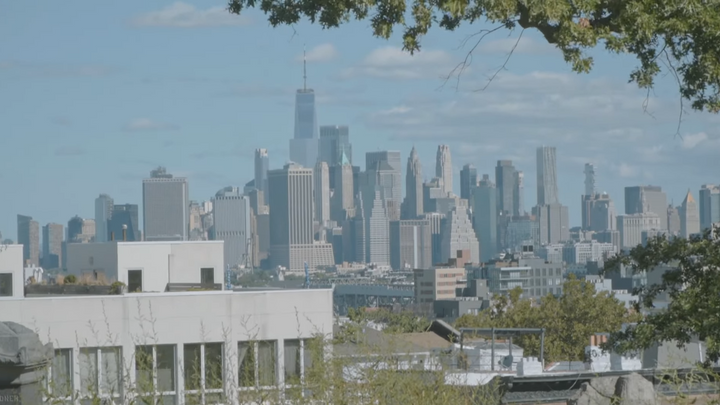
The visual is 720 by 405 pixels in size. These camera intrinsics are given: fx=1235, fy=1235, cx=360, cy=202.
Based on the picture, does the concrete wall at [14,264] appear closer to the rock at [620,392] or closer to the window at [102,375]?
the window at [102,375]

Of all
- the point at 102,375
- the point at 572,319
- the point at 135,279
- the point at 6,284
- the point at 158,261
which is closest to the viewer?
the point at 102,375

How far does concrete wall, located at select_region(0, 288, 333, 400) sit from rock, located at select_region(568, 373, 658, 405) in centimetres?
1556

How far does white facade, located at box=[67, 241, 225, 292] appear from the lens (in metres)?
37.8

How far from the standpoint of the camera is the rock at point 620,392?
615cm

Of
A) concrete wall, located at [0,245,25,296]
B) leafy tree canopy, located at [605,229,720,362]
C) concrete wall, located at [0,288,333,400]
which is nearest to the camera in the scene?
leafy tree canopy, located at [605,229,720,362]

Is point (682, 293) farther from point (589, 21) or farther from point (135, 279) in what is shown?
point (135, 279)

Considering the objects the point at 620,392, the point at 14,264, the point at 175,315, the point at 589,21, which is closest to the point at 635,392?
the point at 620,392

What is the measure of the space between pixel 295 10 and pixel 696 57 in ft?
10.3

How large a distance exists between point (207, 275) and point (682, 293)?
93.9ft

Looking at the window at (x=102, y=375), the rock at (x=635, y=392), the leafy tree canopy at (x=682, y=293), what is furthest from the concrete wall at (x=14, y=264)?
the rock at (x=635, y=392)

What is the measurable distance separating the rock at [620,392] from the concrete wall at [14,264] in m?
25.8

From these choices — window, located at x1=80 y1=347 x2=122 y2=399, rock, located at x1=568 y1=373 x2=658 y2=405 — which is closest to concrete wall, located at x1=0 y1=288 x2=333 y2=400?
window, located at x1=80 y1=347 x2=122 y2=399

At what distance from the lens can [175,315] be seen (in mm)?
23953

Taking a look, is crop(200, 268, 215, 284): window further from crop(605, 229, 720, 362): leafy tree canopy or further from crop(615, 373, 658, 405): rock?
crop(615, 373, 658, 405): rock
